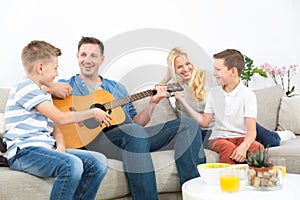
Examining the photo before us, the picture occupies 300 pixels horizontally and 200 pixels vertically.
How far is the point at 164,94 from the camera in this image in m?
2.77

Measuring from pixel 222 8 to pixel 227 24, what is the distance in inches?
5.2

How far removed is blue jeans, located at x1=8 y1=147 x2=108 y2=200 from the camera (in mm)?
2236

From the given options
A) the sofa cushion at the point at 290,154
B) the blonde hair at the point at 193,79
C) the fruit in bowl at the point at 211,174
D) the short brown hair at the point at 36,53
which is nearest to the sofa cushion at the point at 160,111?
the blonde hair at the point at 193,79

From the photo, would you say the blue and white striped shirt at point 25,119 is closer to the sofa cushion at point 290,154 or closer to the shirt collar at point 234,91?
the shirt collar at point 234,91

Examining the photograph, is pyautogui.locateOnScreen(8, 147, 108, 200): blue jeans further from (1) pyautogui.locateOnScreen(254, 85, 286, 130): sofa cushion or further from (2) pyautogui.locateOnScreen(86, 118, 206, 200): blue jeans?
(1) pyautogui.locateOnScreen(254, 85, 286, 130): sofa cushion

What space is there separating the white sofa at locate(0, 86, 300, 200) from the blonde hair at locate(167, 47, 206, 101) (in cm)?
24

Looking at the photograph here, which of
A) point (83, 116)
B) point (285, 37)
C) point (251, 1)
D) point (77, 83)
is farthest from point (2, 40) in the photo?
point (285, 37)

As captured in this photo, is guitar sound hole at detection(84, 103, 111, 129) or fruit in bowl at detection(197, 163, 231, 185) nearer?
fruit in bowl at detection(197, 163, 231, 185)

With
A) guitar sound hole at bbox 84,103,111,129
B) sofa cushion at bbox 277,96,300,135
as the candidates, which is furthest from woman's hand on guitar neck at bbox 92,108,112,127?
sofa cushion at bbox 277,96,300,135

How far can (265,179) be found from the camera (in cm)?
208

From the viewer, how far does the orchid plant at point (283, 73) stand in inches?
160

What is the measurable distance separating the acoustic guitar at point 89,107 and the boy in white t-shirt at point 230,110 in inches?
18.1

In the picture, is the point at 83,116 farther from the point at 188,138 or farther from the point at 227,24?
the point at 227,24

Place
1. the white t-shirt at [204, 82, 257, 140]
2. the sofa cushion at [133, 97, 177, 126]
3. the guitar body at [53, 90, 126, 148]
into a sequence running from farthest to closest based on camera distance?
the sofa cushion at [133, 97, 177, 126] < the white t-shirt at [204, 82, 257, 140] < the guitar body at [53, 90, 126, 148]
